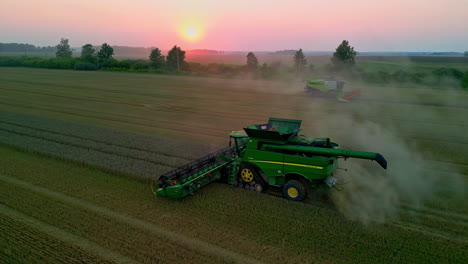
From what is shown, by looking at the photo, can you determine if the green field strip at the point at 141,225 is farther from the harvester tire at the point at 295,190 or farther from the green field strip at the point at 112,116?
the green field strip at the point at 112,116

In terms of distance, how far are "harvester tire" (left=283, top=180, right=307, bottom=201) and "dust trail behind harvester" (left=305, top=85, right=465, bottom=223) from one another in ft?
3.95

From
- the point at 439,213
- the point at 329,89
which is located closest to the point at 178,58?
the point at 329,89

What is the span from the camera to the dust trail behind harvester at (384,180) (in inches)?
407

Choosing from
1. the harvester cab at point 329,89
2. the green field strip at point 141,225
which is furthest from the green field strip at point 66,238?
the harvester cab at point 329,89

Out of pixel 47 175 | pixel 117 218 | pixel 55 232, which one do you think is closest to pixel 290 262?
pixel 117 218

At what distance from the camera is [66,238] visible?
8617mm

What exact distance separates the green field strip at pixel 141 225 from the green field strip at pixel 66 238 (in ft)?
3.97

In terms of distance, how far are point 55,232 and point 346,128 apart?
18.2 meters

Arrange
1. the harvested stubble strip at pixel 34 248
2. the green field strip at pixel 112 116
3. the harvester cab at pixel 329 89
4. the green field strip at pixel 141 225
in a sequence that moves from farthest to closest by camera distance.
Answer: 1. the harvester cab at pixel 329 89
2. the green field strip at pixel 112 116
3. the green field strip at pixel 141 225
4. the harvested stubble strip at pixel 34 248

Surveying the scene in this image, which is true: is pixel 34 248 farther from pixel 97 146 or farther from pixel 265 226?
pixel 97 146

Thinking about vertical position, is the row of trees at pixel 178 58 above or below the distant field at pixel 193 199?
above

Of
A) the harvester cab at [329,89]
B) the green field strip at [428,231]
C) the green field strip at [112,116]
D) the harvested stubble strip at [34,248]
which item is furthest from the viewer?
the harvester cab at [329,89]

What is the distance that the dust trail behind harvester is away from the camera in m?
10.3

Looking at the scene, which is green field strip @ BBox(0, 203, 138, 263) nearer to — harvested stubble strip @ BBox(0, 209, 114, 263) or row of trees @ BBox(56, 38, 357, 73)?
harvested stubble strip @ BBox(0, 209, 114, 263)
